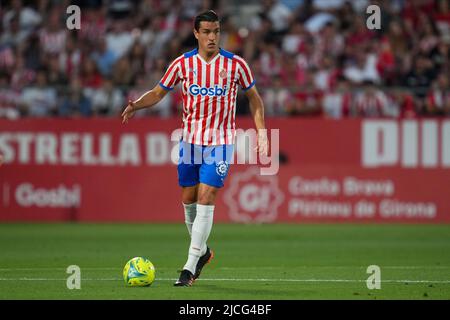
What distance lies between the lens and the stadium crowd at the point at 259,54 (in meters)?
23.0

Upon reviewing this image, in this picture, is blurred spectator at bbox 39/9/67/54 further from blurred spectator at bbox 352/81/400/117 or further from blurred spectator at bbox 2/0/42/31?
blurred spectator at bbox 352/81/400/117

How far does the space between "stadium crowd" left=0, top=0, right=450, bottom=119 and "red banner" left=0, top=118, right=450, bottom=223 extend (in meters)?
0.45

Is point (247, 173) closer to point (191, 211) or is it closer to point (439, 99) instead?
point (439, 99)

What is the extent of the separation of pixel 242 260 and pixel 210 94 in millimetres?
3914

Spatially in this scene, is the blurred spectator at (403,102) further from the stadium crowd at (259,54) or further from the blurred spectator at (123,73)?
the blurred spectator at (123,73)

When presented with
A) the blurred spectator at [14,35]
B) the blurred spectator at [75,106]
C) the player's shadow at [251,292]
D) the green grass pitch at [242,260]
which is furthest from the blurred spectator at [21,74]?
the player's shadow at [251,292]

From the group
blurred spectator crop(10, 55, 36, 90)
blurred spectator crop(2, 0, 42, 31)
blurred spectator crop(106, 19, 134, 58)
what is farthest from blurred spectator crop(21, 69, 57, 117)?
blurred spectator crop(2, 0, 42, 31)

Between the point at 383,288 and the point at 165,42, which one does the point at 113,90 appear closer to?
the point at 165,42

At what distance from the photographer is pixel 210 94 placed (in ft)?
36.8

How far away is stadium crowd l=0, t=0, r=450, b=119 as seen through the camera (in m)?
23.0

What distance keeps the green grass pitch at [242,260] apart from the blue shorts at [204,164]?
3.70ft
